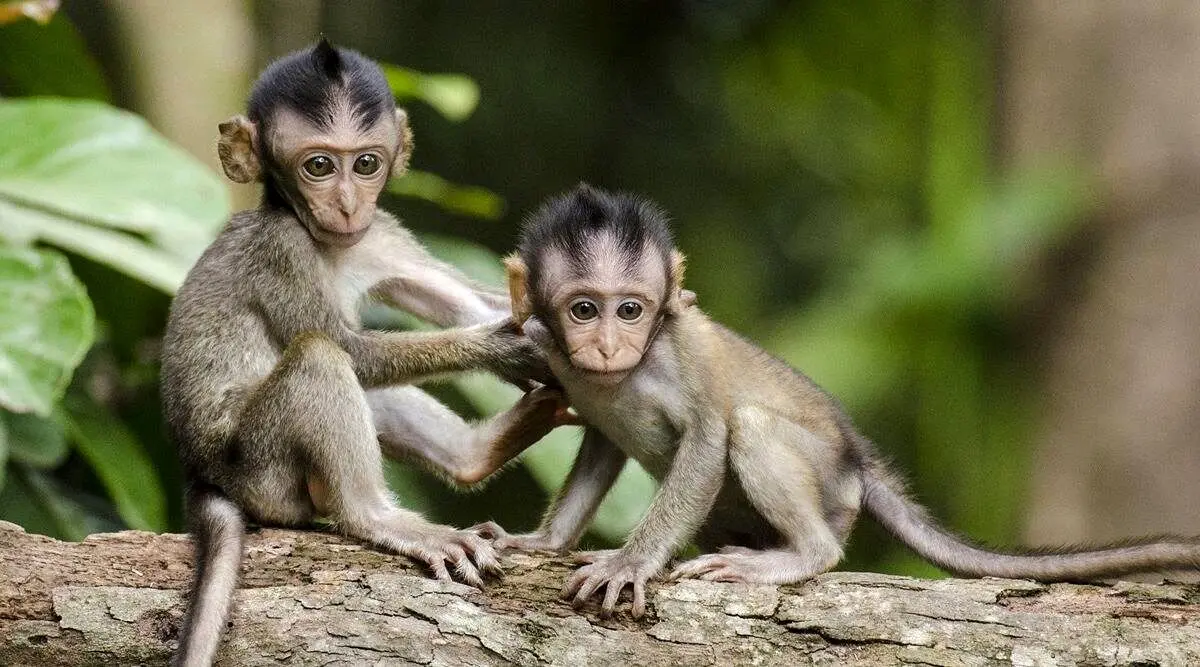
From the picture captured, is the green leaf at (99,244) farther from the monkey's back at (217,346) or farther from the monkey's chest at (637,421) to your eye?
the monkey's chest at (637,421)

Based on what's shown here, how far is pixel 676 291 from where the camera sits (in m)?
4.76

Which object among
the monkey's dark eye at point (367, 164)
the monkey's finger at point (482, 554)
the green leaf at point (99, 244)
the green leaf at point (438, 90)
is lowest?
the monkey's finger at point (482, 554)

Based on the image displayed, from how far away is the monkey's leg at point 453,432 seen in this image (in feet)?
17.0

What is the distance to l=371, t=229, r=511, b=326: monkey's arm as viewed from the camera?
5.39 m

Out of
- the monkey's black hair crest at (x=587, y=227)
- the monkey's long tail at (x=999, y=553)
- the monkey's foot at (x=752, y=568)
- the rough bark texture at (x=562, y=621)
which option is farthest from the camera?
the monkey's black hair crest at (x=587, y=227)

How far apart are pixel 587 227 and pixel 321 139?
1022mm

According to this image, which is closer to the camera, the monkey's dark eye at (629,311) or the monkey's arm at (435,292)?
the monkey's dark eye at (629,311)

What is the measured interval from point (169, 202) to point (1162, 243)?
5.82 m

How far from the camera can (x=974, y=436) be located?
9695mm

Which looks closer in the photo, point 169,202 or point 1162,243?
point 169,202

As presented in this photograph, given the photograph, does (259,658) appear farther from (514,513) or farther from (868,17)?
(868,17)

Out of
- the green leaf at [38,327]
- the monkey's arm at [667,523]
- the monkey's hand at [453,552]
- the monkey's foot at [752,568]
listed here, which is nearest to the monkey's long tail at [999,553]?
the monkey's foot at [752,568]

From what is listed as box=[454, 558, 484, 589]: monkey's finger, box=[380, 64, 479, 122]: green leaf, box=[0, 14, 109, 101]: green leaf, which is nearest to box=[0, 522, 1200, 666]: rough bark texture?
box=[454, 558, 484, 589]: monkey's finger

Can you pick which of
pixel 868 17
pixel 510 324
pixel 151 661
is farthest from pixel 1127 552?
pixel 868 17
